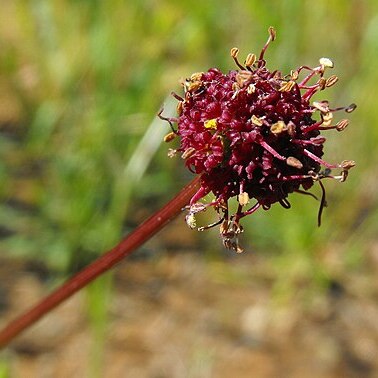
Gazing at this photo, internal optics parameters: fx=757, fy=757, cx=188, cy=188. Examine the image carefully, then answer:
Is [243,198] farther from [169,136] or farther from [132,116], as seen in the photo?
[132,116]

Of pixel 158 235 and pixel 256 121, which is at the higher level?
pixel 158 235

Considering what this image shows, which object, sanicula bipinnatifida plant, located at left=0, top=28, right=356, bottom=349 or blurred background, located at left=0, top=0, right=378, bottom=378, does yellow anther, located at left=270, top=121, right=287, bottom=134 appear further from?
blurred background, located at left=0, top=0, right=378, bottom=378

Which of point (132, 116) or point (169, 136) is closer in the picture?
point (169, 136)

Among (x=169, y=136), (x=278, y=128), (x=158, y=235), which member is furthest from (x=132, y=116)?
(x=278, y=128)

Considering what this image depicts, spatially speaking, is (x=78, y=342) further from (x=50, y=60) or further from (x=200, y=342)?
(x=50, y=60)

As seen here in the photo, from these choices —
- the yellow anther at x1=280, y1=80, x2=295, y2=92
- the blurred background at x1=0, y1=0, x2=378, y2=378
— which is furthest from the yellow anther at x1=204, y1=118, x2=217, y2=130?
the blurred background at x1=0, y1=0, x2=378, y2=378

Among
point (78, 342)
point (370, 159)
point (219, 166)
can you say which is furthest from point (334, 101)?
point (219, 166)

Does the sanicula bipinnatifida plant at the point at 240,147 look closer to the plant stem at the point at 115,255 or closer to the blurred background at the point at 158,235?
Answer: the plant stem at the point at 115,255
